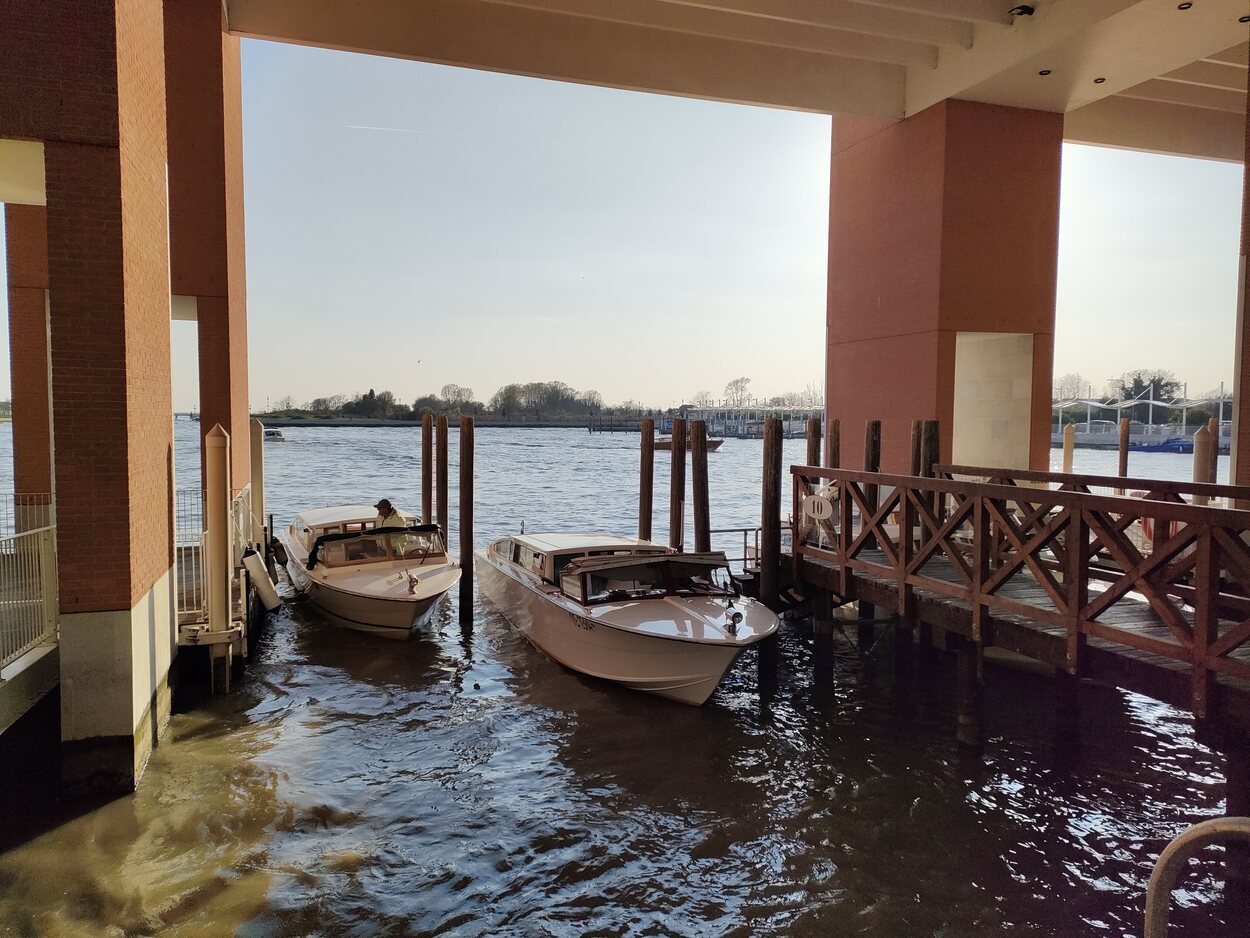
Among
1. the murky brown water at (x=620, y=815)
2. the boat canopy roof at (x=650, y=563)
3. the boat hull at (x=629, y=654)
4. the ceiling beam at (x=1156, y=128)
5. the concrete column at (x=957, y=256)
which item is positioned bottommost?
the murky brown water at (x=620, y=815)

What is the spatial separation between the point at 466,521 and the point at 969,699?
9.18m

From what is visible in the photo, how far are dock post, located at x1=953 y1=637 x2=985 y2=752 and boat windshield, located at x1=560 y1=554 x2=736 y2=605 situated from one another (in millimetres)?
3242

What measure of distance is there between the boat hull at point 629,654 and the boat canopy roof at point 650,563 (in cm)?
68

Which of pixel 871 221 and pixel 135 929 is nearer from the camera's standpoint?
pixel 135 929

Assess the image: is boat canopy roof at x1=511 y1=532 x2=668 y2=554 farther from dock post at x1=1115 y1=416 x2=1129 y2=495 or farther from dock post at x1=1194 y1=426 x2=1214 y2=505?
dock post at x1=1115 y1=416 x2=1129 y2=495

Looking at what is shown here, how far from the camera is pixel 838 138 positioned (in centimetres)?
1841

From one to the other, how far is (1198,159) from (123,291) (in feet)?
71.8

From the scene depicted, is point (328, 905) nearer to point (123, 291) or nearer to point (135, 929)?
point (135, 929)

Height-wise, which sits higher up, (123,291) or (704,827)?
(123,291)

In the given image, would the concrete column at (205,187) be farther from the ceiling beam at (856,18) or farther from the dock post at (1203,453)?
the dock post at (1203,453)

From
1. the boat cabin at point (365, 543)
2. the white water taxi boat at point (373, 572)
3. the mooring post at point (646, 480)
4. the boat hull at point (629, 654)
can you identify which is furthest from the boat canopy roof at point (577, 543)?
the mooring post at point (646, 480)

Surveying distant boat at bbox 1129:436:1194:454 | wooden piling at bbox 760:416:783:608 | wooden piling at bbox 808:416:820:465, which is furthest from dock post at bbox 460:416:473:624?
distant boat at bbox 1129:436:1194:454

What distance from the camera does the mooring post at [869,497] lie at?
1069 centimetres

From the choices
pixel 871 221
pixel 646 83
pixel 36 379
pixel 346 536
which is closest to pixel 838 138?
pixel 871 221
